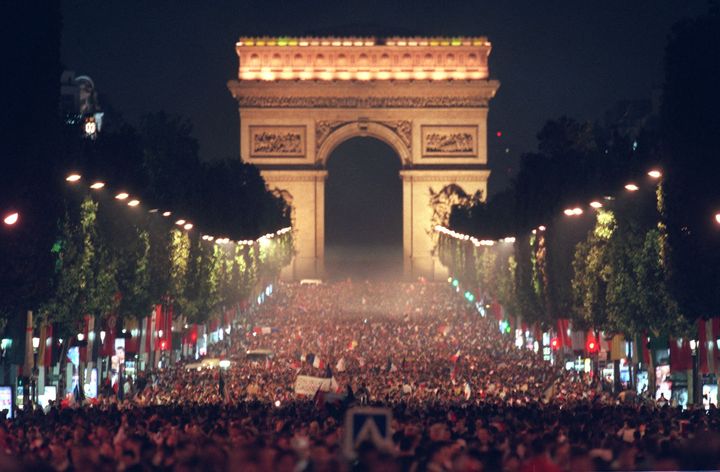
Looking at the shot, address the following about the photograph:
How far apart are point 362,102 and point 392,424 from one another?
120m

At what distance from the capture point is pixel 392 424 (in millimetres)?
22125

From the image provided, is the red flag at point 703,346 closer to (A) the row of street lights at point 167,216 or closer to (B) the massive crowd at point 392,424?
(B) the massive crowd at point 392,424

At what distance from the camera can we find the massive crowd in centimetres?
1416

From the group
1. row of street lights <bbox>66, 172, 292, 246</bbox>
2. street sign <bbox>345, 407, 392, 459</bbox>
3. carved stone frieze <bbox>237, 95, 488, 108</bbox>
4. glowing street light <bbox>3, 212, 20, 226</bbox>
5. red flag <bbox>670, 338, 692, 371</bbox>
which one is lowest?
street sign <bbox>345, 407, 392, 459</bbox>

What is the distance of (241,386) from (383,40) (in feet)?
347

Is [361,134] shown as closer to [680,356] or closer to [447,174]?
[447,174]

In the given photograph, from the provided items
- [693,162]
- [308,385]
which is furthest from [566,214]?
[308,385]

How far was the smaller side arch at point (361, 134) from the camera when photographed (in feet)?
456

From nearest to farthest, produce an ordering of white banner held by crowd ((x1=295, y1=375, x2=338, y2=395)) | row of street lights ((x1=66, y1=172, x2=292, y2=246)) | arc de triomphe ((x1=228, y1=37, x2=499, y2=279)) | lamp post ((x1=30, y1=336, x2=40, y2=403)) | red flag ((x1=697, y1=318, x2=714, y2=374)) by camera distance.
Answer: white banner held by crowd ((x1=295, y1=375, x2=338, y2=395))
red flag ((x1=697, y1=318, x2=714, y2=374))
lamp post ((x1=30, y1=336, x2=40, y2=403))
row of street lights ((x1=66, y1=172, x2=292, y2=246))
arc de triomphe ((x1=228, y1=37, x2=499, y2=279))

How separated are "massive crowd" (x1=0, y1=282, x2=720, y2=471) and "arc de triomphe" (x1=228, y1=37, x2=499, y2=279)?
69.2 meters

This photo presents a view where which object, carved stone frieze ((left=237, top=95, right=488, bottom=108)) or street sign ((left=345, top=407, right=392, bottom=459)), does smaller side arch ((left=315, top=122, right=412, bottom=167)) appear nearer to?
Answer: carved stone frieze ((left=237, top=95, right=488, bottom=108))

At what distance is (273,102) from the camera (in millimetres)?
139875

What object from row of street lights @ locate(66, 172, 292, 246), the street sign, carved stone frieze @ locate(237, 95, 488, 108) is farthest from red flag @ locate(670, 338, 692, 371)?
carved stone frieze @ locate(237, 95, 488, 108)

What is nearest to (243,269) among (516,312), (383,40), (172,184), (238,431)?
(172,184)
